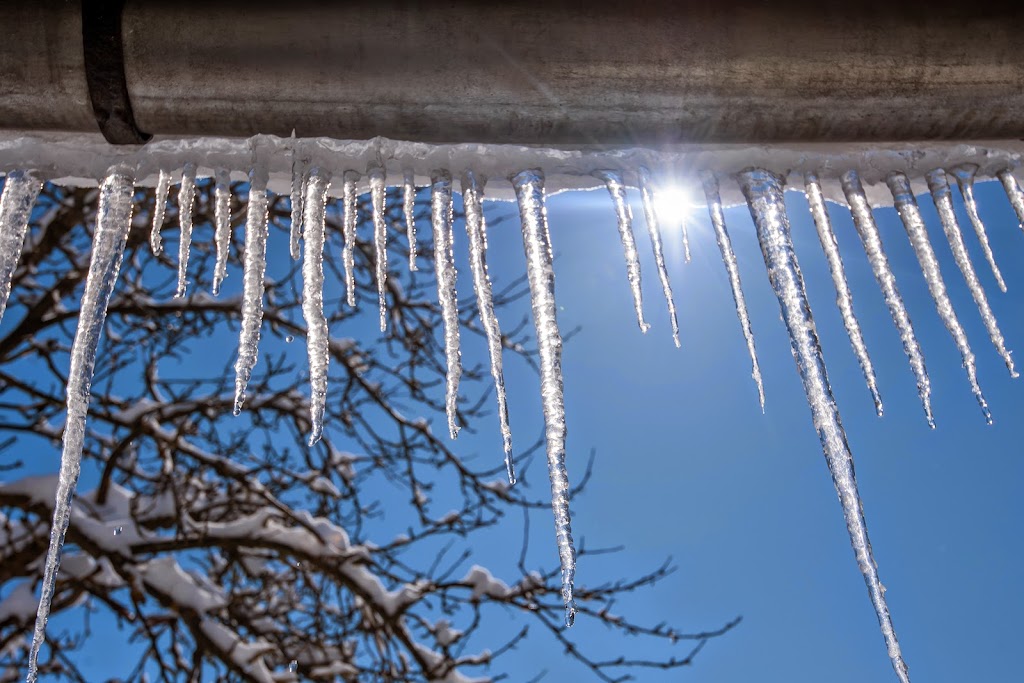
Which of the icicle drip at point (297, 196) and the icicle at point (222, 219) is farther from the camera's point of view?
the icicle at point (222, 219)

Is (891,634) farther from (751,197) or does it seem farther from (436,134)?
(436,134)

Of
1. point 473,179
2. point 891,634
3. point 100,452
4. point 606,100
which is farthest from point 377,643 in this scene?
point 606,100

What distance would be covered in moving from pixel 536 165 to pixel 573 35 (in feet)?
0.95

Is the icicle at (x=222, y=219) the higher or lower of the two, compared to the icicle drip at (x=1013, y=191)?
higher

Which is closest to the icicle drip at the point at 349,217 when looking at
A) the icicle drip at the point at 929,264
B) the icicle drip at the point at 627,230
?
the icicle drip at the point at 627,230

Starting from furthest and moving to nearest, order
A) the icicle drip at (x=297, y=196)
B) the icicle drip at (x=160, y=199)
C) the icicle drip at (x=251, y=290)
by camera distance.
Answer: the icicle drip at (x=251, y=290) < the icicle drip at (x=160, y=199) < the icicle drip at (x=297, y=196)

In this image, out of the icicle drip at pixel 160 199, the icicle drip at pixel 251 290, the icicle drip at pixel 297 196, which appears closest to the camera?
the icicle drip at pixel 297 196

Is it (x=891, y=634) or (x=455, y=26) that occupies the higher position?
(x=455, y=26)

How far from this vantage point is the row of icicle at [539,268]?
58.0 inches

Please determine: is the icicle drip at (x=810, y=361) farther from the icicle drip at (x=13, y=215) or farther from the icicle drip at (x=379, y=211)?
the icicle drip at (x=13, y=215)

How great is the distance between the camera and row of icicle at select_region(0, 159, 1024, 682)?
1.47 meters

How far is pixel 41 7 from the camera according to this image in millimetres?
1141

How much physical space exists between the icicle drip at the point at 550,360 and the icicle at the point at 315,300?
460 mm

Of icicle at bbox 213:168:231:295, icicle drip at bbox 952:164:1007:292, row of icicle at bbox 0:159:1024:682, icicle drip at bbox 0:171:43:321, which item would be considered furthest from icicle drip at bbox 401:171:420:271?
icicle drip at bbox 952:164:1007:292
